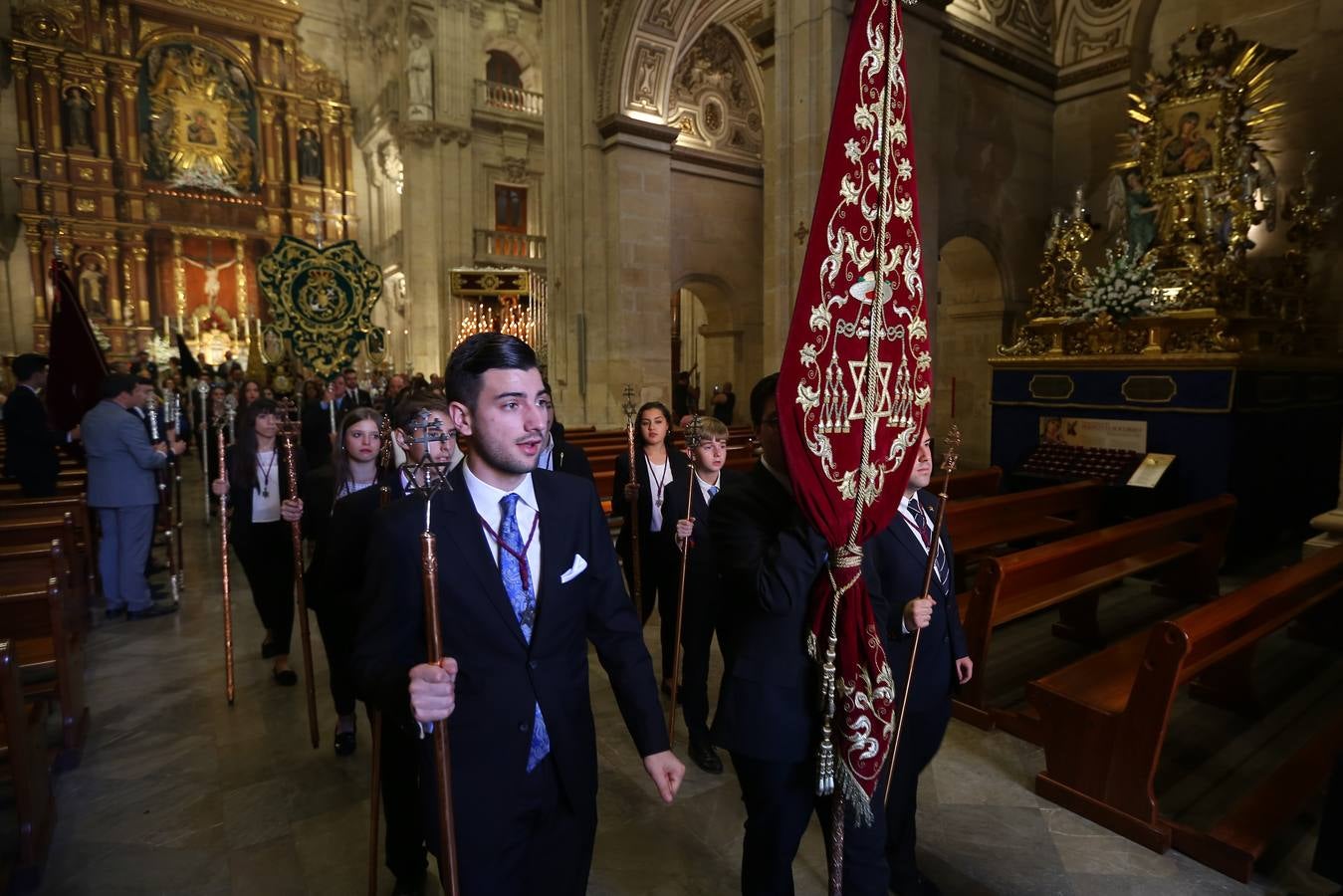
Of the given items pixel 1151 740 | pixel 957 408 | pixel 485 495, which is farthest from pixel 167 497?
pixel 957 408

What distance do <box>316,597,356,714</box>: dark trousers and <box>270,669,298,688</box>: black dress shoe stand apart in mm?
989

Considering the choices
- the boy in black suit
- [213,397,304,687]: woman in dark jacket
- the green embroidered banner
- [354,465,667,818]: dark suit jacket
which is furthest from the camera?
the green embroidered banner

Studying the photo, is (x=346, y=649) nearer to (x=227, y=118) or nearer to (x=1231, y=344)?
(x=1231, y=344)

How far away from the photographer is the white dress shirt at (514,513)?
1685mm

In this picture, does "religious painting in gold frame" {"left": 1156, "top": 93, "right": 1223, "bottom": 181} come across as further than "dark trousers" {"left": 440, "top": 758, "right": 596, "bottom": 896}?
Yes

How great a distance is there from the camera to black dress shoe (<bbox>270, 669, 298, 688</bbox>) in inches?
167

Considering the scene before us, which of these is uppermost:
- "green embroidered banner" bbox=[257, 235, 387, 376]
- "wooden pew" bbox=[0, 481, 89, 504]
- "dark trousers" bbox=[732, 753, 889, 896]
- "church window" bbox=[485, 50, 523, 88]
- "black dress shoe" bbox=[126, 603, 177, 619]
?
"church window" bbox=[485, 50, 523, 88]

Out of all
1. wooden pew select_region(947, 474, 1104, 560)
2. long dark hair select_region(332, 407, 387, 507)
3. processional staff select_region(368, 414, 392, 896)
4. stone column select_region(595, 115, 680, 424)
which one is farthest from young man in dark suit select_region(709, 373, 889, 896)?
stone column select_region(595, 115, 680, 424)

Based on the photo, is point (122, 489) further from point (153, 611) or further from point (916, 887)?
point (916, 887)

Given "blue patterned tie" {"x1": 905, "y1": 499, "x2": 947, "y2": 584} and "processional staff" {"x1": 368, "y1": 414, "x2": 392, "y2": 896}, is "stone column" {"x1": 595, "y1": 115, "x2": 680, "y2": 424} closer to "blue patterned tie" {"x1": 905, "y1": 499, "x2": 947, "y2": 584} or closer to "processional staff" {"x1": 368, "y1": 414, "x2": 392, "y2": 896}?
"processional staff" {"x1": 368, "y1": 414, "x2": 392, "y2": 896}

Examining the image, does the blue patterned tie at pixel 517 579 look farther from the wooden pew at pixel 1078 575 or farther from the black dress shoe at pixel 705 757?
the wooden pew at pixel 1078 575

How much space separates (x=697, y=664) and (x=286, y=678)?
2613mm

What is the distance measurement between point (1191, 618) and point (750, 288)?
13.2 metres

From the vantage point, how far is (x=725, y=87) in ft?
49.0
